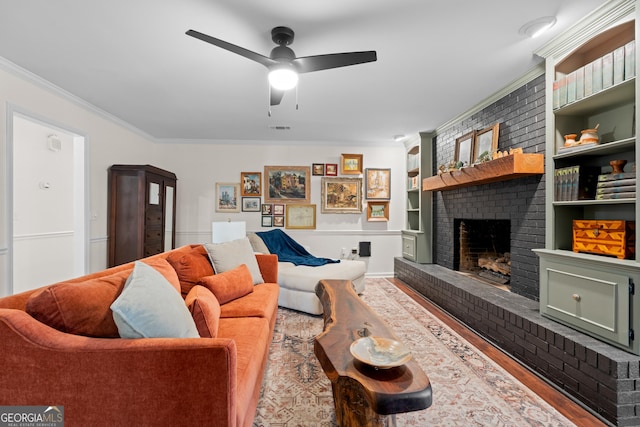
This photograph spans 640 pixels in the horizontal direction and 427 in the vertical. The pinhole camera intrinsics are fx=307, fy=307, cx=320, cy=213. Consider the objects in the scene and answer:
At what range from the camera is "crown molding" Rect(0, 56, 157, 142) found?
2.78m

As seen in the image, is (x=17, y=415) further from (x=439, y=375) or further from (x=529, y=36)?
(x=529, y=36)

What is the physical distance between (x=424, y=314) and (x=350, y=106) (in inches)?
105

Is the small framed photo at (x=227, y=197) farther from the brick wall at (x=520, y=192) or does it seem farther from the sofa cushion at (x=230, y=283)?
the brick wall at (x=520, y=192)

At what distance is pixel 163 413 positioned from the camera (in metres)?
1.11

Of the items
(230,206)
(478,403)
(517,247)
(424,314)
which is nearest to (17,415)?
(478,403)

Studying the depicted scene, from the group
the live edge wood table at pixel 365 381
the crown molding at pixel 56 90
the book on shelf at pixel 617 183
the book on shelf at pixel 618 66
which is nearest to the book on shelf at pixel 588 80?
the book on shelf at pixel 618 66

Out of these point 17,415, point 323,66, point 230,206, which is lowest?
point 17,415

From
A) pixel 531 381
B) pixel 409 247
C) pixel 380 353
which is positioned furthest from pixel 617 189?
pixel 409 247

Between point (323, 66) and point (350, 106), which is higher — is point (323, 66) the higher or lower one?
the lower one

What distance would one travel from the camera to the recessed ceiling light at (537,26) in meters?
2.12

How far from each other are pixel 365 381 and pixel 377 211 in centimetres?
465

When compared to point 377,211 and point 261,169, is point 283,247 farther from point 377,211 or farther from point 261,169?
point 377,211

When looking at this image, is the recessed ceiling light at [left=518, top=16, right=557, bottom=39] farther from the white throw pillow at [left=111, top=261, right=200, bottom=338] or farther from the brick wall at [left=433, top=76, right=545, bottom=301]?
the white throw pillow at [left=111, top=261, right=200, bottom=338]

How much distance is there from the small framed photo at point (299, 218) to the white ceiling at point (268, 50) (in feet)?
6.17
